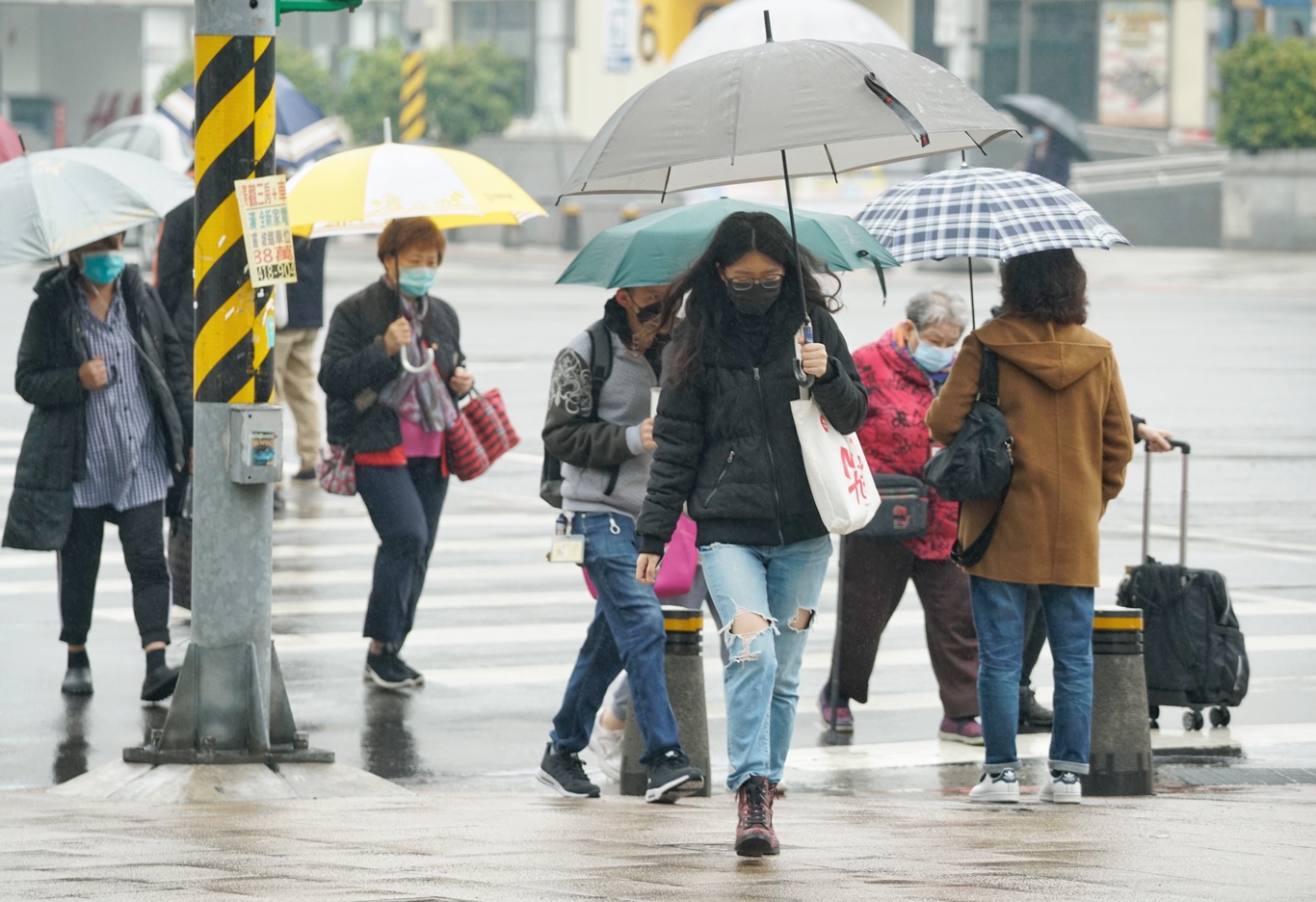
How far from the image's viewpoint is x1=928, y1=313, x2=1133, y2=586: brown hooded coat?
756 cm

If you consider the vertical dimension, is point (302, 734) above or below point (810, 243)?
below

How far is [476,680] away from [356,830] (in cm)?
354

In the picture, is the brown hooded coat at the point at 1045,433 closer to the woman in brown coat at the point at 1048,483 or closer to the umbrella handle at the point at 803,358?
the woman in brown coat at the point at 1048,483

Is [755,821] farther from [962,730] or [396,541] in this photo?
[396,541]

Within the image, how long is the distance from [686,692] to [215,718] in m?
1.61

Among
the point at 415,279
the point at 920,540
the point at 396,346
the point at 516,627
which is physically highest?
the point at 415,279

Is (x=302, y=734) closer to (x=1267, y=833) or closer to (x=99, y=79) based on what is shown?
(x=1267, y=833)

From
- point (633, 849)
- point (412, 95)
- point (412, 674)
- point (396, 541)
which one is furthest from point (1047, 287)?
point (412, 95)

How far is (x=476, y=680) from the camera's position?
1011 cm

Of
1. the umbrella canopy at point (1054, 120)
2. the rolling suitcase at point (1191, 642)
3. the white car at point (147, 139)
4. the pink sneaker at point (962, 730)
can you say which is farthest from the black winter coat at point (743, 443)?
the umbrella canopy at point (1054, 120)

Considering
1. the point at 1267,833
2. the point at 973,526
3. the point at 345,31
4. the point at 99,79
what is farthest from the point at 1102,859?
the point at 99,79

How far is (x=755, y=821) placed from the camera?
6375 millimetres

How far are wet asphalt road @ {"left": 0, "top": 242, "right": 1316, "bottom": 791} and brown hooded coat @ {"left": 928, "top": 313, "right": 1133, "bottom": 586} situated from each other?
4.11 ft

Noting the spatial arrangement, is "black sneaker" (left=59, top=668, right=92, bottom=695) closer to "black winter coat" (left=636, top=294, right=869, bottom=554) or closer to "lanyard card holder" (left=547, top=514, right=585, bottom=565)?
"lanyard card holder" (left=547, top=514, right=585, bottom=565)
